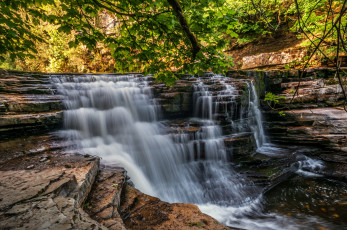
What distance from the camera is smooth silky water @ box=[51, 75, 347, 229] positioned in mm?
4250

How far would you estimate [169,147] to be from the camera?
6023 mm

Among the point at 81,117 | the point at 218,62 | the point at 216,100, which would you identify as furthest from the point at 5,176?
the point at 216,100

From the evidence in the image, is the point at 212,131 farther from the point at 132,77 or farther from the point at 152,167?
the point at 132,77

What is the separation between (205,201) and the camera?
4.57 meters

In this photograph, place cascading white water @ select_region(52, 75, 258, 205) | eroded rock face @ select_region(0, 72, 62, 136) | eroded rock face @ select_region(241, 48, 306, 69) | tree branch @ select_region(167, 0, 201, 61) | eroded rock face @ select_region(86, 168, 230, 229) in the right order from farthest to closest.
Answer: eroded rock face @ select_region(241, 48, 306, 69) < cascading white water @ select_region(52, 75, 258, 205) < eroded rock face @ select_region(0, 72, 62, 136) < eroded rock face @ select_region(86, 168, 230, 229) < tree branch @ select_region(167, 0, 201, 61)

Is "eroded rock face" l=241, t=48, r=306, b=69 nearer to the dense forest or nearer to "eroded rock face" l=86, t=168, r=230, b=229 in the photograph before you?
the dense forest

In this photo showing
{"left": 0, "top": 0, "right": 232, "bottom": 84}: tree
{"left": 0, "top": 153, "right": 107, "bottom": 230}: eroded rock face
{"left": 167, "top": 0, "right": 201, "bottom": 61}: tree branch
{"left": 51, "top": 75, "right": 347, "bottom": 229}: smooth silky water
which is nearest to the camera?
{"left": 0, "top": 153, "right": 107, "bottom": 230}: eroded rock face

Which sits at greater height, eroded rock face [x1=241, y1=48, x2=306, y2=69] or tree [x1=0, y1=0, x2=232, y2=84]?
eroded rock face [x1=241, y1=48, x2=306, y2=69]

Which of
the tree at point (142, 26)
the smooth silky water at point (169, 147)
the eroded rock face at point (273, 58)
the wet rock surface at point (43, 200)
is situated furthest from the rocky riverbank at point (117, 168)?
the eroded rock face at point (273, 58)

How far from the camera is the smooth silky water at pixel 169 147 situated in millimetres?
4250

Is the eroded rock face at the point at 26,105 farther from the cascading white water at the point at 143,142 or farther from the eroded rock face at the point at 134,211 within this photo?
the eroded rock face at the point at 134,211

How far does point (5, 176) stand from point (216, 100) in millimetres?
6893

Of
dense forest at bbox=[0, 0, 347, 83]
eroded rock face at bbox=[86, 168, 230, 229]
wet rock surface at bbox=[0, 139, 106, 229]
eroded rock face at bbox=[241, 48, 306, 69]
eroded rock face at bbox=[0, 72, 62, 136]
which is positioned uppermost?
eroded rock face at bbox=[241, 48, 306, 69]

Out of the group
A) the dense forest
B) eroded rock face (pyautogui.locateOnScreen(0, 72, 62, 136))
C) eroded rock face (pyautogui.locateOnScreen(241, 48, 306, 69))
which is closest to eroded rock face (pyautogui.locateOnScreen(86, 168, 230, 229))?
the dense forest
